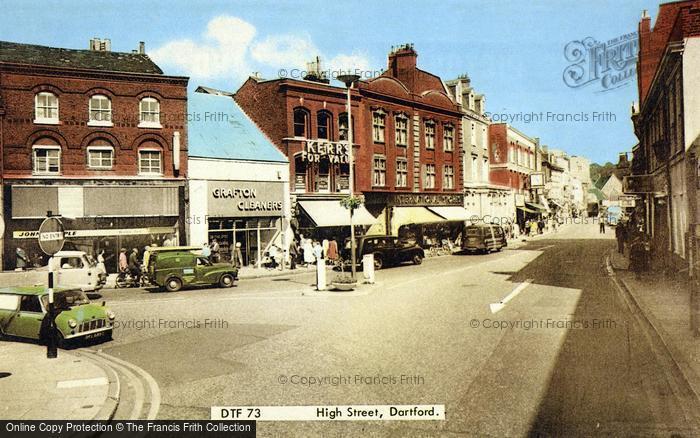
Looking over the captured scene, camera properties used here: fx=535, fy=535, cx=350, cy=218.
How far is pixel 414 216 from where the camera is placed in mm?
42000

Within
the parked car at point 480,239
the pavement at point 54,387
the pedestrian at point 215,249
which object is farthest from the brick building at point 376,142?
the pavement at point 54,387

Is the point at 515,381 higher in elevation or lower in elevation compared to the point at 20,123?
lower

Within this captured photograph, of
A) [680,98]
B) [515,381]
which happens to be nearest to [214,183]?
[680,98]

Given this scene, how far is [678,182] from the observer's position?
69.9 ft

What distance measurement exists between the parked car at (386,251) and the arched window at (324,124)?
9.06 metres

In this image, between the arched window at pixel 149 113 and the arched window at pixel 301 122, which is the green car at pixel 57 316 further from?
the arched window at pixel 301 122

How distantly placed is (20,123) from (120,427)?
23.6 metres

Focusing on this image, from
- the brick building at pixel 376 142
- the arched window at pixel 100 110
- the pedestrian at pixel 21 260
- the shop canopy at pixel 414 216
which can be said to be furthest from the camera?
the shop canopy at pixel 414 216

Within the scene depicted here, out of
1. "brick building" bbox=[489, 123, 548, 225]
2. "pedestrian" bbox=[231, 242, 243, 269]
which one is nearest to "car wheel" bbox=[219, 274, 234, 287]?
"pedestrian" bbox=[231, 242, 243, 269]

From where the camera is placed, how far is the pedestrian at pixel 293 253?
99.7ft

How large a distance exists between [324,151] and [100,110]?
1382 centimetres

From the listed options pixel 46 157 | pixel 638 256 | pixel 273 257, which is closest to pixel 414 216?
pixel 273 257

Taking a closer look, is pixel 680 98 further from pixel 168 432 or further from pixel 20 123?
pixel 20 123

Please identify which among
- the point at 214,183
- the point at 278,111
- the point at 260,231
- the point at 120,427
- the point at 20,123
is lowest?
the point at 120,427
